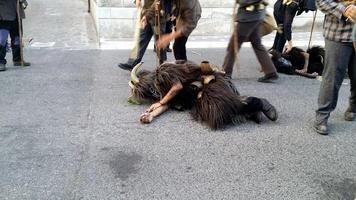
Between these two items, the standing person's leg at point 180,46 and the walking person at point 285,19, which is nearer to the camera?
the standing person's leg at point 180,46

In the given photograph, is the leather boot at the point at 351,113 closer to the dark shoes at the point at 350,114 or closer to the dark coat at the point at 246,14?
the dark shoes at the point at 350,114

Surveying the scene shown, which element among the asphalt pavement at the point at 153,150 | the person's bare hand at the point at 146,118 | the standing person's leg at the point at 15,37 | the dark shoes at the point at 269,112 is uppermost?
the standing person's leg at the point at 15,37

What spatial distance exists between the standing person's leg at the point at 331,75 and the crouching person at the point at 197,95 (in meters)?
0.47

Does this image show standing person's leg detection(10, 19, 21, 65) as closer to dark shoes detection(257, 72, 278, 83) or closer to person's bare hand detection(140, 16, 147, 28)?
A: person's bare hand detection(140, 16, 147, 28)

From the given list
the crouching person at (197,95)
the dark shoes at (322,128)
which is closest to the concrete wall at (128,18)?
the crouching person at (197,95)

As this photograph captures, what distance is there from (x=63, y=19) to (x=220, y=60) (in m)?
5.45

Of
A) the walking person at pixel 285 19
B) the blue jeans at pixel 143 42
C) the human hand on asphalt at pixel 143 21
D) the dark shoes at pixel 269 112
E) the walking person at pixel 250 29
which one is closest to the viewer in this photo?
the dark shoes at pixel 269 112

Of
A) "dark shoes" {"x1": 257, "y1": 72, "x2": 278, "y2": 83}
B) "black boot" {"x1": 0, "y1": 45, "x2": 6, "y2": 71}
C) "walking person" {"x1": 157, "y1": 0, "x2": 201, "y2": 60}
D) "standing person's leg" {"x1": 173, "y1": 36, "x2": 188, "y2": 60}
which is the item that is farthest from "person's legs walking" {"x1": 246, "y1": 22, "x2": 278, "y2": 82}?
"black boot" {"x1": 0, "y1": 45, "x2": 6, "y2": 71}

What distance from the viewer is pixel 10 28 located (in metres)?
6.16

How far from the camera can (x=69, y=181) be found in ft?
10.1

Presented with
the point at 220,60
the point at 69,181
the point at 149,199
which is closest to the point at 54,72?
the point at 220,60

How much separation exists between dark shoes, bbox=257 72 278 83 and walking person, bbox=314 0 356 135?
1.56 meters

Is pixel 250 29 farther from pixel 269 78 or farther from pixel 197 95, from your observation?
pixel 197 95

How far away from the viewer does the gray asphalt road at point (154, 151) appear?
303cm
